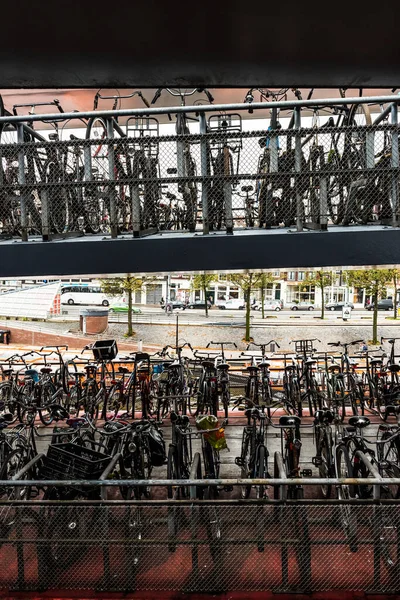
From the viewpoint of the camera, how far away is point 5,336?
20.3 m

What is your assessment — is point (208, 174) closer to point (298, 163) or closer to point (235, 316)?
point (298, 163)

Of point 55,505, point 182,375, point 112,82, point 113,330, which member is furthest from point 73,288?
point 55,505

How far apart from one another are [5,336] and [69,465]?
56.8ft

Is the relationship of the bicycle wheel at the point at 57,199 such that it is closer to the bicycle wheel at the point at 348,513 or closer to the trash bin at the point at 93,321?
the bicycle wheel at the point at 348,513

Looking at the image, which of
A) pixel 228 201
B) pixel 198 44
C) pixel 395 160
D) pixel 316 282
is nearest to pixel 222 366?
pixel 228 201

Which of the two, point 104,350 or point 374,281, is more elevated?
point 374,281

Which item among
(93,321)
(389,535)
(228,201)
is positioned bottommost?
(389,535)

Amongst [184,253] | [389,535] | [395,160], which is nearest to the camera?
[389,535]

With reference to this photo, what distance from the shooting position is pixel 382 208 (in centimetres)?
560

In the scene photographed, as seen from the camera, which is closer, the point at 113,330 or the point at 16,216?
the point at 16,216

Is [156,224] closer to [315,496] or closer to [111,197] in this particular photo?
[111,197]

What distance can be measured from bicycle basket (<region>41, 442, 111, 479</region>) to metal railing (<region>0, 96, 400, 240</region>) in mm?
2506

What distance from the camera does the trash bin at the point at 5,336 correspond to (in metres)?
20.2

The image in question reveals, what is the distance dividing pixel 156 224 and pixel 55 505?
3578mm
